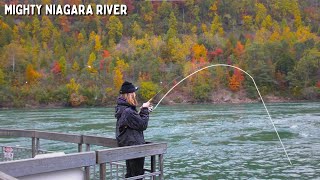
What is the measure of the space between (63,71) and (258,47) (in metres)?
39.2

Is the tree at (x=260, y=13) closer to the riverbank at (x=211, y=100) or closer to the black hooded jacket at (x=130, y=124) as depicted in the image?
the riverbank at (x=211, y=100)

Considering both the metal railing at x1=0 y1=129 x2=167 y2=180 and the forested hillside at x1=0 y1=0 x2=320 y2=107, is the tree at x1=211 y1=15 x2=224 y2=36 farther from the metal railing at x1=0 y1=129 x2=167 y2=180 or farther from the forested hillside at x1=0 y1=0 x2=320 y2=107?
the metal railing at x1=0 y1=129 x2=167 y2=180

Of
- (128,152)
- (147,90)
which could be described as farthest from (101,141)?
(147,90)

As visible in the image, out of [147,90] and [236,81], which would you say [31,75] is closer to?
[147,90]

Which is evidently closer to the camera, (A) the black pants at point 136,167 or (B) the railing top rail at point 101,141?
(A) the black pants at point 136,167

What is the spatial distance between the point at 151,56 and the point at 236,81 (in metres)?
24.0

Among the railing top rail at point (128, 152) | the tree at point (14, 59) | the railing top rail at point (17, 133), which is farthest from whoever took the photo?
the tree at point (14, 59)

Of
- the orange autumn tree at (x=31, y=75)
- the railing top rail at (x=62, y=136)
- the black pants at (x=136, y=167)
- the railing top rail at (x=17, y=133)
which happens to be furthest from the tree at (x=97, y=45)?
the black pants at (x=136, y=167)

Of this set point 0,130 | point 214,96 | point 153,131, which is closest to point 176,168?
point 0,130

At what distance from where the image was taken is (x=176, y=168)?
53.2ft

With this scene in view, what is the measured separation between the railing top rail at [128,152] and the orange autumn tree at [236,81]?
79812mm

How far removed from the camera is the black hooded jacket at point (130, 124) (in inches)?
234

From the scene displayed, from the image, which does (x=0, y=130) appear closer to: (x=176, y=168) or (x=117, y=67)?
(x=176, y=168)

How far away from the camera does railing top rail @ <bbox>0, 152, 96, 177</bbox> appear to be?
4.33 metres
